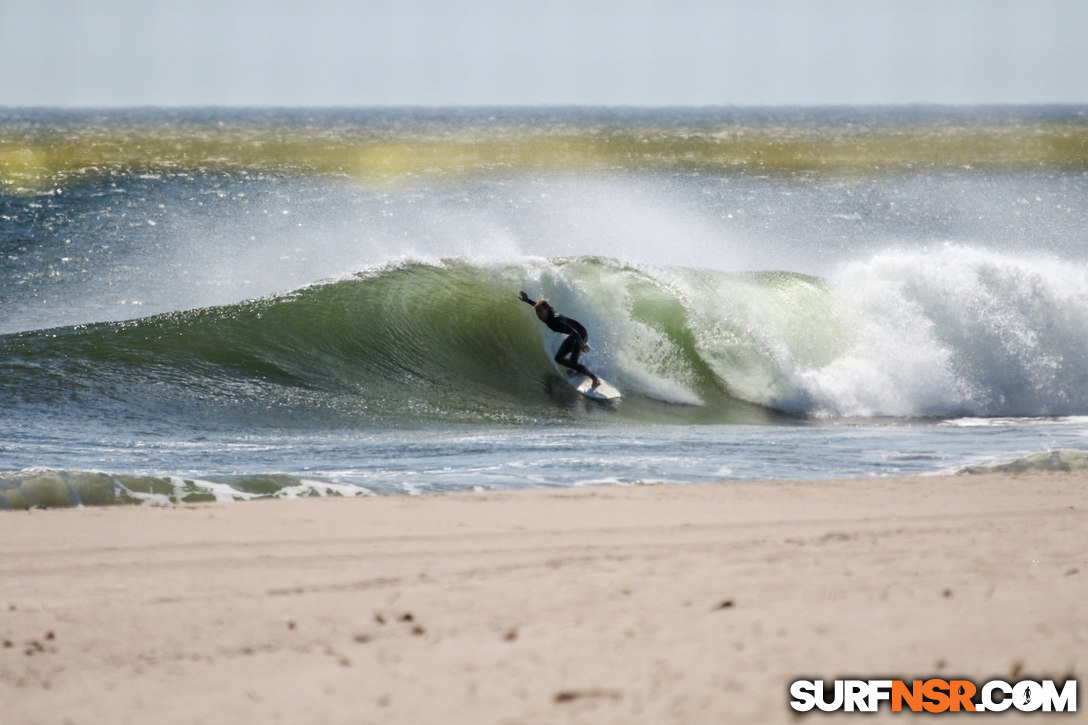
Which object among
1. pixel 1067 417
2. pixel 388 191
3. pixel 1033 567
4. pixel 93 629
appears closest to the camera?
pixel 93 629

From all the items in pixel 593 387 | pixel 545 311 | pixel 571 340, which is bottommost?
pixel 593 387

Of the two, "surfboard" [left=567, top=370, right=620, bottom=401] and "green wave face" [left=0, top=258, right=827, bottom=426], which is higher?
"green wave face" [left=0, top=258, right=827, bottom=426]

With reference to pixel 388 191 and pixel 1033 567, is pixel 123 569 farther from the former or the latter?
pixel 388 191

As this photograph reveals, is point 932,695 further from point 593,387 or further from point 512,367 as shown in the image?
point 512,367

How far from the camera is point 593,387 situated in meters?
12.7

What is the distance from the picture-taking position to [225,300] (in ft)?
61.7

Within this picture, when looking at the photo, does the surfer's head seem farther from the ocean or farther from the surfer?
the ocean

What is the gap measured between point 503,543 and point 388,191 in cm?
4483

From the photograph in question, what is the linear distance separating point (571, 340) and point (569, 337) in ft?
0.16

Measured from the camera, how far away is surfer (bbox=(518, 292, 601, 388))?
1288 centimetres

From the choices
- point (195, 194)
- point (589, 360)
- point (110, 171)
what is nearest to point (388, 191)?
point (195, 194)

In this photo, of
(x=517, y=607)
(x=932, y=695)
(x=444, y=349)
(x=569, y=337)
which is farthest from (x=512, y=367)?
(x=932, y=695)

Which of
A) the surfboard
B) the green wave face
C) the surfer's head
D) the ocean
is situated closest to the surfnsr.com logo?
the ocean

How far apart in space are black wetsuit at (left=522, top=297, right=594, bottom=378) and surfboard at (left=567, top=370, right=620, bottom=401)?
0.07 m
